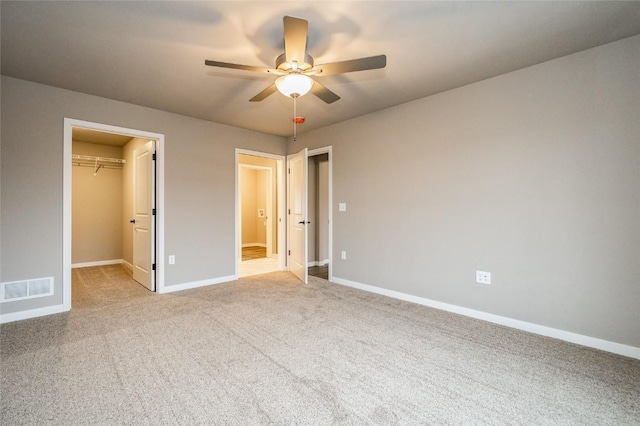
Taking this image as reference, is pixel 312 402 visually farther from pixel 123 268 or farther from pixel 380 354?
pixel 123 268

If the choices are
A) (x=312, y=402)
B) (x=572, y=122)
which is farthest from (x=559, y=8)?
(x=312, y=402)

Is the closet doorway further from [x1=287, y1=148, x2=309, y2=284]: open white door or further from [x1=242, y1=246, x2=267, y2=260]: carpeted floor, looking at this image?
[x1=242, y1=246, x2=267, y2=260]: carpeted floor

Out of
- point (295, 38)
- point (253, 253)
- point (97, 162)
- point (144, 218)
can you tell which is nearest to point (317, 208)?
point (253, 253)

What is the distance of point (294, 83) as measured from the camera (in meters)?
2.25

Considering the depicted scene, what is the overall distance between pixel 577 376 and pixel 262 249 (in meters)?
7.03

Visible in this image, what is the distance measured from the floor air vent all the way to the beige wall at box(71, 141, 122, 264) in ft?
10.4

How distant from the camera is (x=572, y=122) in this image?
Answer: 253cm

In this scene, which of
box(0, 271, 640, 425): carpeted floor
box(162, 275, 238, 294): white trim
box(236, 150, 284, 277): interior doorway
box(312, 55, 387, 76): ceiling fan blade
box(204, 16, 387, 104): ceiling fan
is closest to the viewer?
box(0, 271, 640, 425): carpeted floor

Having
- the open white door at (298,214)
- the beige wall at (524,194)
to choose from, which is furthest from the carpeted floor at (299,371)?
the open white door at (298,214)

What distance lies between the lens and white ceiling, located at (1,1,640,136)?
197 cm

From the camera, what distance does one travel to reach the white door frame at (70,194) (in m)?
3.27

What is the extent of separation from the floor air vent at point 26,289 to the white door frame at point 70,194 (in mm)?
139

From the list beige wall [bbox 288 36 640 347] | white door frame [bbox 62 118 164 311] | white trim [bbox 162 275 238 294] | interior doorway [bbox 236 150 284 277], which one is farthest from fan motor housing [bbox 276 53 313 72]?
white trim [bbox 162 275 238 294]

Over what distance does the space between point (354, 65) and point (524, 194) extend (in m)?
2.05
